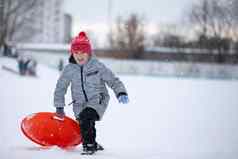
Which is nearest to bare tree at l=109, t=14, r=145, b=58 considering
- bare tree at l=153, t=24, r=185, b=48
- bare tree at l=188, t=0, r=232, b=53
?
bare tree at l=153, t=24, r=185, b=48

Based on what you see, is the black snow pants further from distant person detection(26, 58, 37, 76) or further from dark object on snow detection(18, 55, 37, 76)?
distant person detection(26, 58, 37, 76)

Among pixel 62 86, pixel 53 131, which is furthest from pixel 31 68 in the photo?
pixel 62 86

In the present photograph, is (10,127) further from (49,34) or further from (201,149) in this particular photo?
(49,34)

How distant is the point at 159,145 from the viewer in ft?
17.9

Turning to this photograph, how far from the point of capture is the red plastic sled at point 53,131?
4590mm

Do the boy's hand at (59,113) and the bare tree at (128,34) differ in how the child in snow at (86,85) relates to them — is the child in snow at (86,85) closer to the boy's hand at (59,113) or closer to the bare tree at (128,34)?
the boy's hand at (59,113)

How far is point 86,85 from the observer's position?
4.31 m

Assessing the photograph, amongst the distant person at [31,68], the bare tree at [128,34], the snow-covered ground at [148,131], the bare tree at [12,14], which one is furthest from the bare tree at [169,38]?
the snow-covered ground at [148,131]

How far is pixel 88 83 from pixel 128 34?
125 feet

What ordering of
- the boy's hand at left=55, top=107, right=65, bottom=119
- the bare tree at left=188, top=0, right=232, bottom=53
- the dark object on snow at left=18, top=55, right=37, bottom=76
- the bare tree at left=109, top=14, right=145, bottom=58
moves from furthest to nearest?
the bare tree at left=109, top=14, right=145, bottom=58
the bare tree at left=188, top=0, right=232, bottom=53
the dark object on snow at left=18, top=55, right=37, bottom=76
the boy's hand at left=55, top=107, right=65, bottom=119

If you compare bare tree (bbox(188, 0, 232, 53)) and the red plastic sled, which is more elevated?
bare tree (bbox(188, 0, 232, 53))

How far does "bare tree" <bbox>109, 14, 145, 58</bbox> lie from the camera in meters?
41.6

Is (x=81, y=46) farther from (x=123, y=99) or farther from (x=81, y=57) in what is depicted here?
(x=123, y=99)

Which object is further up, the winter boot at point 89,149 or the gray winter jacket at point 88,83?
the gray winter jacket at point 88,83
